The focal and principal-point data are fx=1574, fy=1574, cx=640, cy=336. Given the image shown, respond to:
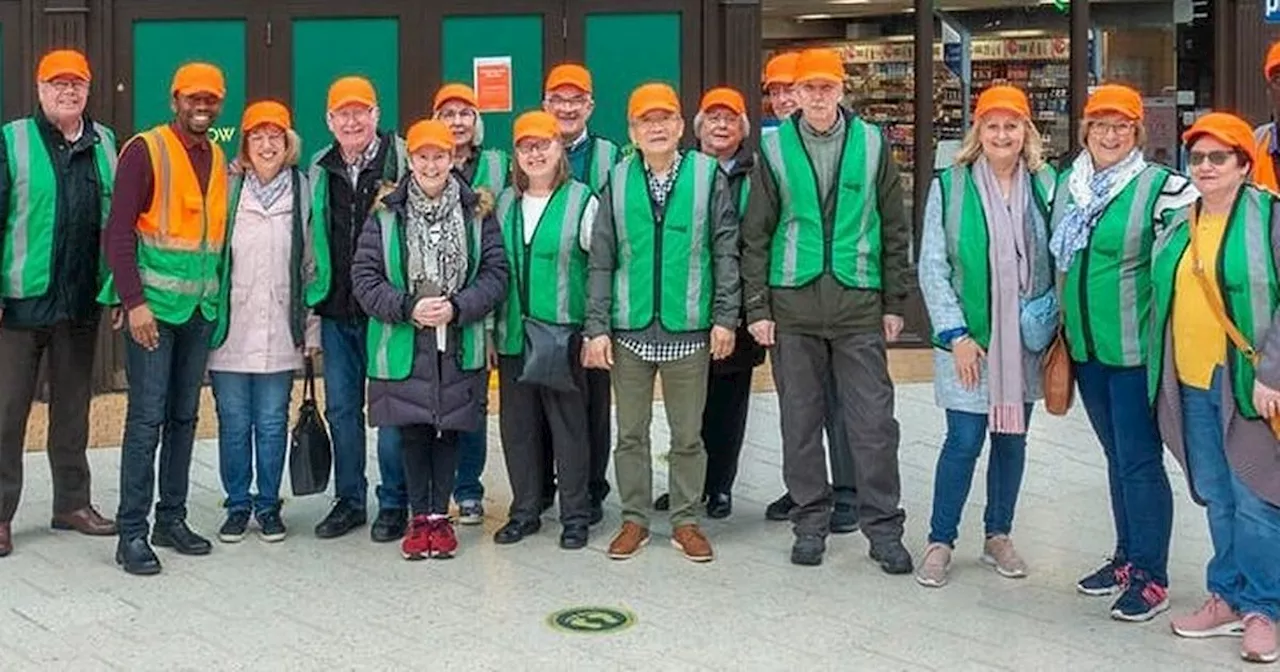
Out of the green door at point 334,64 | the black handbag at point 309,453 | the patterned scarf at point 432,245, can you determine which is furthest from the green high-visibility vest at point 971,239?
the green door at point 334,64

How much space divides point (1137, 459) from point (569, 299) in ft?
7.50

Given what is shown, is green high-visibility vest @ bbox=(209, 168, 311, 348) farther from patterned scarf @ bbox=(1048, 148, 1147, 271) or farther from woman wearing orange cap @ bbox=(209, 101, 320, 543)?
patterned scarf @ bbox=(1048, 148, 1147, 271)

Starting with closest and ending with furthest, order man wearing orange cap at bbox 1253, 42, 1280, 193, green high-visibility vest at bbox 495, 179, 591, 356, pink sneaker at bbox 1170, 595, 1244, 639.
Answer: pink sneaker at bbox 1170, 595, 1244, 639 < man wearing orange cap at bbox 1253, 42, 1280, 193 < green high-visibility vest at bbox 495, 179, 591, 356

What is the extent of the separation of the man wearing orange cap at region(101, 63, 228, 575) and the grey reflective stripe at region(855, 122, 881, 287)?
98.7 inches

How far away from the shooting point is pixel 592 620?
5504 mm

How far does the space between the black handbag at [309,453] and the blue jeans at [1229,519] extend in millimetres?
3465

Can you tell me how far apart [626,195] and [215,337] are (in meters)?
1.77

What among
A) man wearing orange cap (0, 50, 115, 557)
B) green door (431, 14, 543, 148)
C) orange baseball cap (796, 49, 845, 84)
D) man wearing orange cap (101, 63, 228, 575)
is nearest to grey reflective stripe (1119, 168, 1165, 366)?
orange baseball cap (796, 49, 845, 84)

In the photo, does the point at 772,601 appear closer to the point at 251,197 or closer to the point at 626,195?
the point at 626,195

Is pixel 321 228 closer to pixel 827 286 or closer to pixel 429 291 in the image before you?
pixel 429 291

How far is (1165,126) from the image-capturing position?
38.1ft

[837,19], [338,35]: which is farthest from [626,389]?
[837,19]

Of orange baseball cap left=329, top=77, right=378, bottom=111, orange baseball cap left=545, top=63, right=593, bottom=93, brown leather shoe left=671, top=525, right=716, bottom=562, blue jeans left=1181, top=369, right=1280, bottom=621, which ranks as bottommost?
brown leather shoe left=671, top=525, right=716, bottom=562

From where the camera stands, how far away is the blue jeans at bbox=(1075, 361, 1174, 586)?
547 cm
